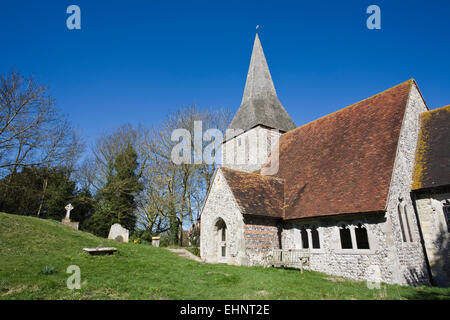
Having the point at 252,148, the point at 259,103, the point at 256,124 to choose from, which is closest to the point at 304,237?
the point at 252,148

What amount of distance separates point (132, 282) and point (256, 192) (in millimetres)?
8561

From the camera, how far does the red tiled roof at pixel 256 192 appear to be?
534 inches

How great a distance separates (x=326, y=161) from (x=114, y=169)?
71.2 feet

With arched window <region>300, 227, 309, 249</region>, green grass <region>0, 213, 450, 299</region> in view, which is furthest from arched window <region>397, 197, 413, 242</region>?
arched window <region>300, 227, 309, 249</region>

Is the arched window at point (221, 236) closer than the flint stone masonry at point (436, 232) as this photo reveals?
No

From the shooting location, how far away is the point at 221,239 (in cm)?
1562

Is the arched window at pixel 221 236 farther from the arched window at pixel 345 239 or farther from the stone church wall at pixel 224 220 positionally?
the arched window at pixel 345 239

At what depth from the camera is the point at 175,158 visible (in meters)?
26.2

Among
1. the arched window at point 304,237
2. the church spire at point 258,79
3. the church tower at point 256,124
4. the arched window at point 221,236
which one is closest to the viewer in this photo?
the arched window at point 304,237

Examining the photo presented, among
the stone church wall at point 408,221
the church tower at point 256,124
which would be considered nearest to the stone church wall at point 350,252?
the stone church wall at point 408,221

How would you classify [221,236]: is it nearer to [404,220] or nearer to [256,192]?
[256,192]

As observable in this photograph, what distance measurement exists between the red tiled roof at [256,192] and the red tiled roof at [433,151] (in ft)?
21.4

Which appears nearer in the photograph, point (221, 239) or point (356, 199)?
point (356, 199)

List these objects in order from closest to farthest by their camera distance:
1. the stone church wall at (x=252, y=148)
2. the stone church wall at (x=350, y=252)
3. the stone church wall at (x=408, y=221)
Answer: the stone church wall at (x=408, y=221), the stone church wall at (x=350, y=252), the stone church wall at (x=252, y=148)
